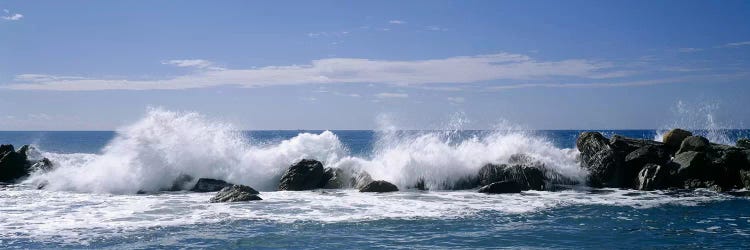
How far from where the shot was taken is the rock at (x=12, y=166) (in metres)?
28.3

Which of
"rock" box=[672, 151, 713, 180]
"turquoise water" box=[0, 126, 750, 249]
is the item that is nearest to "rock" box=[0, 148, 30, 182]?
"turquoise water" box=[0, 126, 750, 249]

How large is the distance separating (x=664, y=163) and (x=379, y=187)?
1175 centimetres

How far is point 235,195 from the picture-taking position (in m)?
19.9

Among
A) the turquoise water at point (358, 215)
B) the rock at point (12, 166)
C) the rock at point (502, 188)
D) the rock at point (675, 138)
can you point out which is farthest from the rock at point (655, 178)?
the rock at point (12, 166)

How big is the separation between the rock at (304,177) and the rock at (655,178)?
1251 centimetres

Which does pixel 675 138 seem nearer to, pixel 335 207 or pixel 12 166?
pixel 335 207

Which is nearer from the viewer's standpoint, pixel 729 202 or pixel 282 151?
pixel 729 202

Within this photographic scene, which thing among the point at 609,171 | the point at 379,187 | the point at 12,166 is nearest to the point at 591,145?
the point at 609,171

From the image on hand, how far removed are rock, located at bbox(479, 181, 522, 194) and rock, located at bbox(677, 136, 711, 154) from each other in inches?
330

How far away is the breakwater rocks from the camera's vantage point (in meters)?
22.9

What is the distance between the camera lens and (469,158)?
26.4m

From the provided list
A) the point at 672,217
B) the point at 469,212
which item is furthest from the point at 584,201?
the point at 469,212

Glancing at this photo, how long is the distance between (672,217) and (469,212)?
17.9 feet

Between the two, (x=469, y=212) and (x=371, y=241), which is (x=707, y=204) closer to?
(x=469, y=212)
